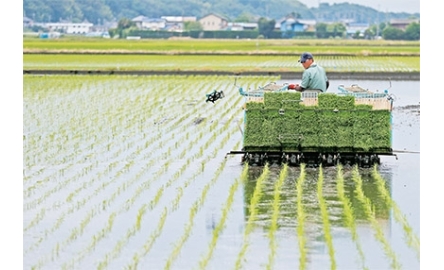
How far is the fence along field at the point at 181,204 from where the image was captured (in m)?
7.45

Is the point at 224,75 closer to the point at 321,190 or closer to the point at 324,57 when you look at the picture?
the point at 324,57

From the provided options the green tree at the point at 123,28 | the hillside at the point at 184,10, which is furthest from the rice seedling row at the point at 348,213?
the hillside at the point at 184,10

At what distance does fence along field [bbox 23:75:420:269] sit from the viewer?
745cm

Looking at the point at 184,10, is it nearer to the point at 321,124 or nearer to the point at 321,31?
the point at 321,31

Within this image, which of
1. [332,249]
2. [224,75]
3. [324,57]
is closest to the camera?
[332,249]

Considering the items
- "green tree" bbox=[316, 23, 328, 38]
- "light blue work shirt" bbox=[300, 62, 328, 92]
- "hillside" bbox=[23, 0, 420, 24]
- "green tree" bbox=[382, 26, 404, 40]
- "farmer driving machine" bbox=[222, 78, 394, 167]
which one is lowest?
"farmer driving machine" bbox=[222, 78, 394, 167]

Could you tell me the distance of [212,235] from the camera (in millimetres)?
8086

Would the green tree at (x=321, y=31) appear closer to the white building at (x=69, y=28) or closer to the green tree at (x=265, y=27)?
the green tree at (x=265, y=27)

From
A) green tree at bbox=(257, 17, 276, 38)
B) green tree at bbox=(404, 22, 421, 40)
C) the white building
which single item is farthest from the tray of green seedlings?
the white building

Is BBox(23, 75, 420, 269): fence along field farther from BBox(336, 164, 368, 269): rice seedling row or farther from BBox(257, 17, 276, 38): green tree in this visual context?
BBox(257, 17, 276, 38): green tree

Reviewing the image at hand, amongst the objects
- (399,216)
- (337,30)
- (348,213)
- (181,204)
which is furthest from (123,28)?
(399,216)

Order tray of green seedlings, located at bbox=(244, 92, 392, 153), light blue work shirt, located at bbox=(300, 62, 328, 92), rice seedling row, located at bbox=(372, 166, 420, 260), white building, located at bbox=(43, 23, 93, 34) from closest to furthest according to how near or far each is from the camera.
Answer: rice seedling row, located at bbox=(372, 166, 420, 260) → tray of green seedlings, located at bbox=(244, 92, 392, 153) → light blue work shirt, located at bbox=(300, 62, 328, 92) → white building, located at bbox=(43, 23, 93, 34)

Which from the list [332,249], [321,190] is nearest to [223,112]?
[321,190]

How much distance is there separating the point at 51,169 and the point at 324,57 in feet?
102
